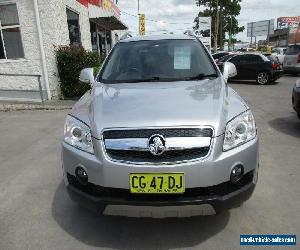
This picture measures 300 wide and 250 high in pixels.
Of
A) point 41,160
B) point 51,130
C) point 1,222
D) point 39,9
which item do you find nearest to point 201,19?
point 39,9

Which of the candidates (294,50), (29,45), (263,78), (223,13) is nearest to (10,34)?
(29,45)

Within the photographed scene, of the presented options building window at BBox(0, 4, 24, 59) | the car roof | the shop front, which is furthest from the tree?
the car roof

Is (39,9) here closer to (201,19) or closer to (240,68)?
(240,68)

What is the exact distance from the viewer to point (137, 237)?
3.20 metres

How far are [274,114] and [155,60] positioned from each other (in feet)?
17.4

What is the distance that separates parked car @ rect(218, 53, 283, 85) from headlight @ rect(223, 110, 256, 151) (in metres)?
13.5

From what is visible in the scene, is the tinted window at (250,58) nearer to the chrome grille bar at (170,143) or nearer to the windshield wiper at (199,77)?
the windshield wiper at (199,77)

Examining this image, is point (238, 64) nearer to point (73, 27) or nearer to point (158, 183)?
point (73, 27)

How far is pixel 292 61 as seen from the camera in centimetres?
1838

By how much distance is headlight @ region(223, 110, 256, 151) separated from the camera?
286 centimetres

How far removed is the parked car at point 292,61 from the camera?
17969 millimetres

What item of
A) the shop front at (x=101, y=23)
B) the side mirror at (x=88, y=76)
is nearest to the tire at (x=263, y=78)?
the shop front at (x=101, y=23)

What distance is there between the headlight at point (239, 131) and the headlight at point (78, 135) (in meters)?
1.12

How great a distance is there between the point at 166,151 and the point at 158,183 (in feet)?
0.82
